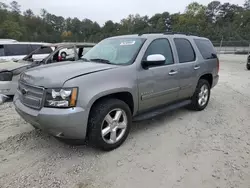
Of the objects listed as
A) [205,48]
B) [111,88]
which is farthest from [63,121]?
[205,48]

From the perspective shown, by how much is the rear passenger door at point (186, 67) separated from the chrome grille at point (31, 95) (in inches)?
103

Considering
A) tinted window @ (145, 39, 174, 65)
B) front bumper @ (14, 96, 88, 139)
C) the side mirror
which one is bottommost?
front bumper @ (14, 96, 88, 139)

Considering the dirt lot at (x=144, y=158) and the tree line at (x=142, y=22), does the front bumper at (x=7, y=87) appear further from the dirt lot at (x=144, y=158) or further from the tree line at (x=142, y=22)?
the tree line at (x=142, y=22)

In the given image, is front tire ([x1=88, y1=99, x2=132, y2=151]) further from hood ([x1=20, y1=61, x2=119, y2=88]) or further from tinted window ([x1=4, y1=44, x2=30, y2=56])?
tinted window ([x1=4, y1=44, x2=30, y2=56])

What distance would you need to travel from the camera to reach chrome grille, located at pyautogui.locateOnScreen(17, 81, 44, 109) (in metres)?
3.09

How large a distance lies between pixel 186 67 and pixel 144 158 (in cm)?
220

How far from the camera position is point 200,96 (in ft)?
17.8

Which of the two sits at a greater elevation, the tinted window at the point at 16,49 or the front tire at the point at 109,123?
the tinted window at the point at 16,49

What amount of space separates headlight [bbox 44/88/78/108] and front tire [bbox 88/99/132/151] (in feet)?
1.29

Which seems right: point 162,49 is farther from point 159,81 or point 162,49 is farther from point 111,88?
point 111,88

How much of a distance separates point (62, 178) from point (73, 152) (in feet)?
2.11

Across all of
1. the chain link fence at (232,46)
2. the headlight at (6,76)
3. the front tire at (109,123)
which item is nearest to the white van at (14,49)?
the headlight at (6,76)

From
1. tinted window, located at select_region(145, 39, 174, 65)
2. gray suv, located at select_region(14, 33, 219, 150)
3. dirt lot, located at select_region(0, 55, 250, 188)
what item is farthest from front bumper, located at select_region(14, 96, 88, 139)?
tinted window, located at select_region(145, 39, 174, 65)

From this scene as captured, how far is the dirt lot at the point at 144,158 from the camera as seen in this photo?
281cm
